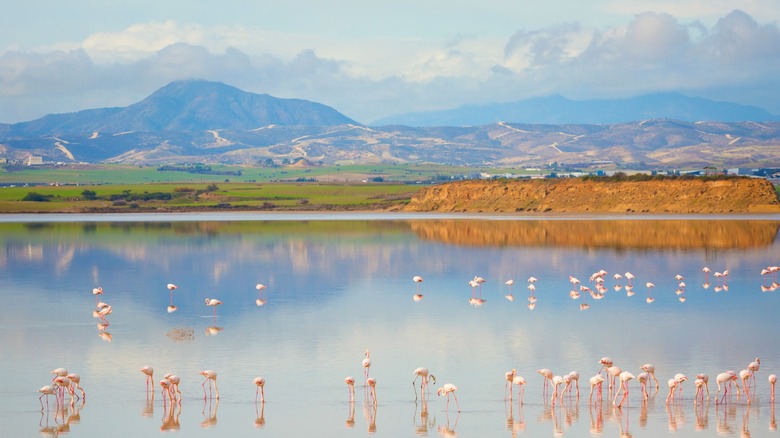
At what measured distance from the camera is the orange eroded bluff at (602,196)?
103 meters

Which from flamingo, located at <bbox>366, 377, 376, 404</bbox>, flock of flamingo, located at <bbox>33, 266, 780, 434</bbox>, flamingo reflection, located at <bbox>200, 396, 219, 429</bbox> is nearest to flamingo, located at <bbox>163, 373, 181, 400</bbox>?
flock of flamingo, located at <bbox>33, 266, 780, 434</bbox>

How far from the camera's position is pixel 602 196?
361ft

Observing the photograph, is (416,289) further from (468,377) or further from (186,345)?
(468,377)

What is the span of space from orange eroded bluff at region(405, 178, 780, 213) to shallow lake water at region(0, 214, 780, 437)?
40025 millimetres

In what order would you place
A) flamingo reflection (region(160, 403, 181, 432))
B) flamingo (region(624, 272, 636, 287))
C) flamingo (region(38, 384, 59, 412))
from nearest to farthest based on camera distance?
flamingo reflection (region(160, 403, 181, 432))
flamingo (region(38, 384, 59, 412))
flamingo (region(624, 272, 636, 287))

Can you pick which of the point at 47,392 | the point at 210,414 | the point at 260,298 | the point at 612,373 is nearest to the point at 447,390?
the point at 612,373

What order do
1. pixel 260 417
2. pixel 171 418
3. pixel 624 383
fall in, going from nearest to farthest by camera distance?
pixel 260 417 → pixel 171 418 → pixel 624 383

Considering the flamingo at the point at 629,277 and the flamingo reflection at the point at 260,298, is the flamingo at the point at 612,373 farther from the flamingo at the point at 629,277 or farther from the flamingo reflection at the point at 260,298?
the flamingo at the point at 629,277

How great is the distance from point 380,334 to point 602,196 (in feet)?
275

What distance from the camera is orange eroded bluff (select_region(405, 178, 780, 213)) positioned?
102688 millimetres

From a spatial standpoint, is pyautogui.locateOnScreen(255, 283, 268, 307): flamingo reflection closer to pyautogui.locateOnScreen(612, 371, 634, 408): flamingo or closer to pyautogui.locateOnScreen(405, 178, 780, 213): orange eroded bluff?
pyautogui.locateOnScreen(612, 371, 634, 408): flamingo

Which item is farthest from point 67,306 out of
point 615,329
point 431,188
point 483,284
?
point 431,188

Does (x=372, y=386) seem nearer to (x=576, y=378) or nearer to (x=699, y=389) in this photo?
(x=576, y=378)

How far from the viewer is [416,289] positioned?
4131cm
